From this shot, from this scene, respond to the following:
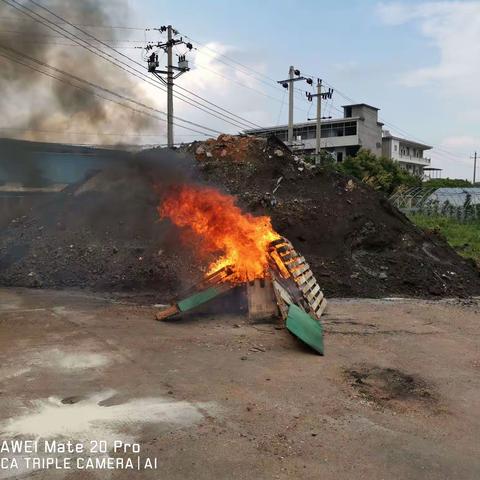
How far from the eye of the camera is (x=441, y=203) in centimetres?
3072

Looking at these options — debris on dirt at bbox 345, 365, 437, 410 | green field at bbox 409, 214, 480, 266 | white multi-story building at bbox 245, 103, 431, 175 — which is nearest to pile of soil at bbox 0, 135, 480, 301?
Result: green field at bbox 409, 214, 480, 266

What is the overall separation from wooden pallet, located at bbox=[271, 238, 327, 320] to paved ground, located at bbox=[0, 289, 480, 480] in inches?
24.8

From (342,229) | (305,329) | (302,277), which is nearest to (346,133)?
(342,229)

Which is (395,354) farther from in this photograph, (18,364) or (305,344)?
(18,364)

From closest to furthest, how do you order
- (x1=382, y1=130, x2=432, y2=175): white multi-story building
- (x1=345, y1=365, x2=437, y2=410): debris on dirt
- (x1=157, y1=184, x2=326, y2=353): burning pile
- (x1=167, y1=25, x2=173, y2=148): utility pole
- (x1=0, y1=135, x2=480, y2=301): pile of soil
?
(x1=345, y1=365, x2=437, y2=410): debris on dirt → (x1=157, y1=184, x2=326, y2=353): burning pile → (x1=0, y1=135, x2=480, y2=301): pile of soil → (x1=167, y1=25, x2=173, y2=148): utility pole → (x1=382, y1=130, x2=432, y2=175): white multi-story building

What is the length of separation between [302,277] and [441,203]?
2411 centimetres

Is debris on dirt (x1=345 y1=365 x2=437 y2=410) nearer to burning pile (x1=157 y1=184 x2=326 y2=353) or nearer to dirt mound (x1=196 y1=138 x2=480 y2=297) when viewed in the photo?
burning pile (x1=157 y1=184 x2=326 y2=353)

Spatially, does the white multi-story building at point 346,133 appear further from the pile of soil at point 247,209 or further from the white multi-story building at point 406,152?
the pile of soil at point 247,209

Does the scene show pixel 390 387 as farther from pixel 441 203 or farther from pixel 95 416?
pixel 441 203

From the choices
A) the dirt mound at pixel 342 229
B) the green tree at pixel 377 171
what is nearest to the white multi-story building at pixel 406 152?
the green tree at pixel 377 171

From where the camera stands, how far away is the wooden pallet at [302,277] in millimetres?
9203

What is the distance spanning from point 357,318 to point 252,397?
4.54 m

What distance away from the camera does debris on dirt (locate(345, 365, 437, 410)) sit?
17.9 feet

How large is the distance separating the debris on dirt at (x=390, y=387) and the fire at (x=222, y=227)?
10.8 ft
